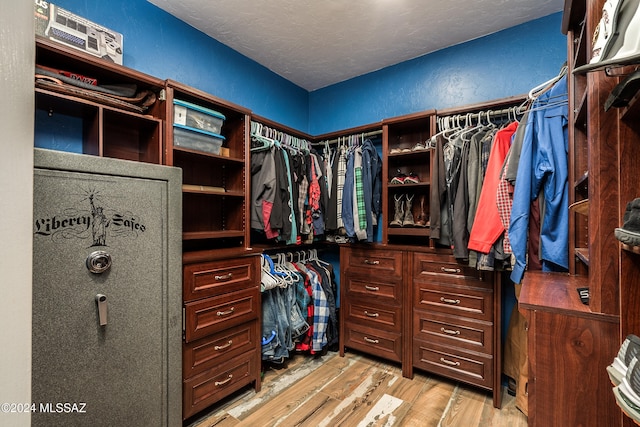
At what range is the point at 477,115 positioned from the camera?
6.73 ft

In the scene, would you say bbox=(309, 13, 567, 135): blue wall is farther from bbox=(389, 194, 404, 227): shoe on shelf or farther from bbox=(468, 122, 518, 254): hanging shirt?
bbox=(389, 194, 404, 227): shoe on shelf

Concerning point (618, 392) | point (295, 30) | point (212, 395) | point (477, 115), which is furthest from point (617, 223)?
point (295, 30)

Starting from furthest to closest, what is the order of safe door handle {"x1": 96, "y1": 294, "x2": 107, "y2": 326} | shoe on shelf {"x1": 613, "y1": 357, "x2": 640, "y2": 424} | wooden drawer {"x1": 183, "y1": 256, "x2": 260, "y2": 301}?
wooden drawer {"x1": 183, "y1": 256, "x2": 260, "y2": 301} → safe door handle {"x1": 96, "y1": 294, "x2": 107, "y2": 326} → shoe on shelf {"x1": 613, "y1": 357, "x2": 640, "y2": 424}

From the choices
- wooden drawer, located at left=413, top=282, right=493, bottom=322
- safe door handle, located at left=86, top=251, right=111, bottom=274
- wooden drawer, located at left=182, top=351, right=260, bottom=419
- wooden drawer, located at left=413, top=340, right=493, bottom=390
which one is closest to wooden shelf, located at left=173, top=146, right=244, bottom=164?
safe door handle, located at left=86, top=251, right=111, bottom=274

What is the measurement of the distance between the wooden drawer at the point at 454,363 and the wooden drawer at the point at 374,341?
149 millimetres

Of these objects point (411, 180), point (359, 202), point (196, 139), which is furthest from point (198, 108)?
point (411, 180)

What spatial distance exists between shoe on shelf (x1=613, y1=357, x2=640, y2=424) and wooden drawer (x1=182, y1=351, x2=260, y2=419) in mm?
1783

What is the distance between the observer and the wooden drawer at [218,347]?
161 cm

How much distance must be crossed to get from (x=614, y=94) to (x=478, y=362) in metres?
1.82

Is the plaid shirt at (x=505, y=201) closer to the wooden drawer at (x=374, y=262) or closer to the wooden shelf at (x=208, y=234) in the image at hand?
the wooden drawer at (x=374, y=262)

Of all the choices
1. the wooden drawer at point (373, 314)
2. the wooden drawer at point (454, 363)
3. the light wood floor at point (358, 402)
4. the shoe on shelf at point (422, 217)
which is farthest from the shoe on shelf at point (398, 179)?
the light wood floor at point (358, 402)

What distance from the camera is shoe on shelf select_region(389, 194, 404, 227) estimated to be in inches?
92.9

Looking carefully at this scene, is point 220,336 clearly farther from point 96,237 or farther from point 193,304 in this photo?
point 96,237

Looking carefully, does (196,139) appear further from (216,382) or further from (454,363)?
(454,363)
